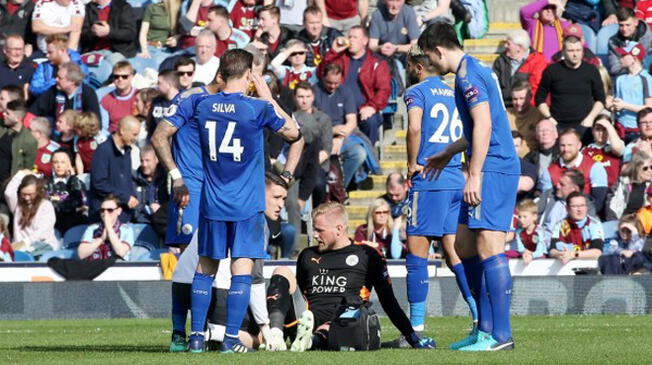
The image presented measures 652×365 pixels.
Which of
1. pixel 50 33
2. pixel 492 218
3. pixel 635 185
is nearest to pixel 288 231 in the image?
pixel 635 185

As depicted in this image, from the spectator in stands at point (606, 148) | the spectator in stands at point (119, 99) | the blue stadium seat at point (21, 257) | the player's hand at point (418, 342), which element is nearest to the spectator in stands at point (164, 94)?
the spectator in stands at point (119, 99)

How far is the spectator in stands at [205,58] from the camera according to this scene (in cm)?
1989

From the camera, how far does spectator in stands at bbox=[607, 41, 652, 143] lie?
2016cm

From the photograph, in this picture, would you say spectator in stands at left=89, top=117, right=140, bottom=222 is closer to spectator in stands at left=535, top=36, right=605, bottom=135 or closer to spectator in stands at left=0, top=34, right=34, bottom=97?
spectator in stands at left=0, top=34, right=34, bottom=97

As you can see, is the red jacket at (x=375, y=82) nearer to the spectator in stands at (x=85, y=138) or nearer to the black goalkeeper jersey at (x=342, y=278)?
the spectator in stands at (x=85, y=138)

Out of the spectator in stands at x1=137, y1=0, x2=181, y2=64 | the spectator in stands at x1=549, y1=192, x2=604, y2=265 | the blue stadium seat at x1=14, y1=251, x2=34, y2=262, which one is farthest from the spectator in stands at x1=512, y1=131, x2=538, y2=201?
the spectator in stands at x1=137, y1=0, x2=181, y2=64

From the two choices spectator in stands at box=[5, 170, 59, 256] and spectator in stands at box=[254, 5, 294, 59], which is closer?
spectator in stands at box=[5, 170, 59, 256]

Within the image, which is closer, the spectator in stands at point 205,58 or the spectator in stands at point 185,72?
the spectator in stands at point 185,72

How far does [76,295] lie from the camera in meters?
16.8

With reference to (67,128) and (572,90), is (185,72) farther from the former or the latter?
(572,90)

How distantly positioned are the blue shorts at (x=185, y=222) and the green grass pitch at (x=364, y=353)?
858 millimetres

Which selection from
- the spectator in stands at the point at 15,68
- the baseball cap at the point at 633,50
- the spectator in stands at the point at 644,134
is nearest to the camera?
the spectator in stands at the point at 644,134

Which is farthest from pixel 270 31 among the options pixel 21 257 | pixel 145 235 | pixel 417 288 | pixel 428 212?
pixel 417 288

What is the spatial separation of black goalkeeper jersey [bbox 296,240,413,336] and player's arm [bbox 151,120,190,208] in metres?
1.15
